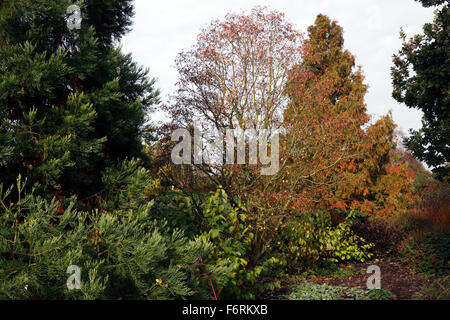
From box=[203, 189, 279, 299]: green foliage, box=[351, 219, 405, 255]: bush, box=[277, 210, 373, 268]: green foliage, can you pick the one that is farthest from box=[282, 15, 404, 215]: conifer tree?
box=[203, 189, 279, 299]: green foliage

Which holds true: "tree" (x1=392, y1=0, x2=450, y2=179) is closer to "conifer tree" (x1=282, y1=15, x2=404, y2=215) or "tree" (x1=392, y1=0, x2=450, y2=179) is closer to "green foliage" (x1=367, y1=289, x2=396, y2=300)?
"conifer tree" (x1=282, y1=15, x2=404, y2=215)

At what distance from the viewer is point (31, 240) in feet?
9.78

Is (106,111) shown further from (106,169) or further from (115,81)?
(106,169)

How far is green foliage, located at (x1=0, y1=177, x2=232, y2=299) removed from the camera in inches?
116

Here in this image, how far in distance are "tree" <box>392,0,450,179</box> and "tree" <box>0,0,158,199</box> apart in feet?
24.3

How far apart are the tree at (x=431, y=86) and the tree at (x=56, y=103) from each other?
7409mm

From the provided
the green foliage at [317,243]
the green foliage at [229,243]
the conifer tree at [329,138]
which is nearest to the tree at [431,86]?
the conifer tree at [329,138]

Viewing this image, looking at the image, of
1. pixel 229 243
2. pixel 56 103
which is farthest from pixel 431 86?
pixel 56 103

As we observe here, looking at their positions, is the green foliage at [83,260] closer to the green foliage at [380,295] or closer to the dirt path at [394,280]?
the green foliage at [380,295]

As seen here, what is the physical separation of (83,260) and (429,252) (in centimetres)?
715

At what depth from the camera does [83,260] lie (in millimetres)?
3217

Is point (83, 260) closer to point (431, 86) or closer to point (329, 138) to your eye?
point (329, 138)

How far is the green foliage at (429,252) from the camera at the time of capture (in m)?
7.20
